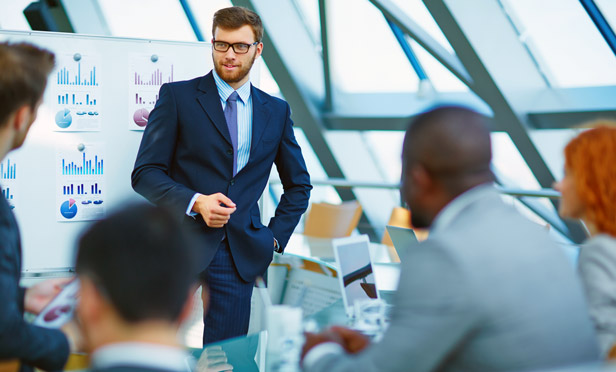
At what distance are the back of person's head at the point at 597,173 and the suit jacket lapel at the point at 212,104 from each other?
55.0 inches

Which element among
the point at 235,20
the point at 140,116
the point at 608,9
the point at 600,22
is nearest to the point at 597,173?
the point at 235,20

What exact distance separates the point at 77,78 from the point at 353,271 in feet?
5.86

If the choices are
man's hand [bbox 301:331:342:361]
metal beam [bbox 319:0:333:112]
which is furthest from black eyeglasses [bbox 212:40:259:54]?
metal beam [bbox 319:0:333:112]

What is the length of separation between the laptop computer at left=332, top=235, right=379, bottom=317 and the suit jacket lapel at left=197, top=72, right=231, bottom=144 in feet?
2.22

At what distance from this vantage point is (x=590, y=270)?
5.68 feet

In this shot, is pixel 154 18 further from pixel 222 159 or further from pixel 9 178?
pixel 222 159

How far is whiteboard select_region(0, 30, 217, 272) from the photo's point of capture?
10.5 ft

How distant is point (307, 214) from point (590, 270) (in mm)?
4478

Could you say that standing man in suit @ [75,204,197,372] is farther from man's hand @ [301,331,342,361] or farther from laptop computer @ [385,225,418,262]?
laptop computer @ [385,225,418,262]

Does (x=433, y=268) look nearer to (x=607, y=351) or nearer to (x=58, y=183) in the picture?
(x=607, y=351)

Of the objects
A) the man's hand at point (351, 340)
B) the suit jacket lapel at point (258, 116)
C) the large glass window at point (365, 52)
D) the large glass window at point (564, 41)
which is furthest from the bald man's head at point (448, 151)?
the large glass window at point (365, 52)

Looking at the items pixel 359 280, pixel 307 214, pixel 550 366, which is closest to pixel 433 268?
pixel 550 366

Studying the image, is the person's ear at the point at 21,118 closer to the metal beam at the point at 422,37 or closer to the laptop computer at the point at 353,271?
the laptop computer at the point at 353,271

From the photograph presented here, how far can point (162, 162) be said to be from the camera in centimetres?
264
